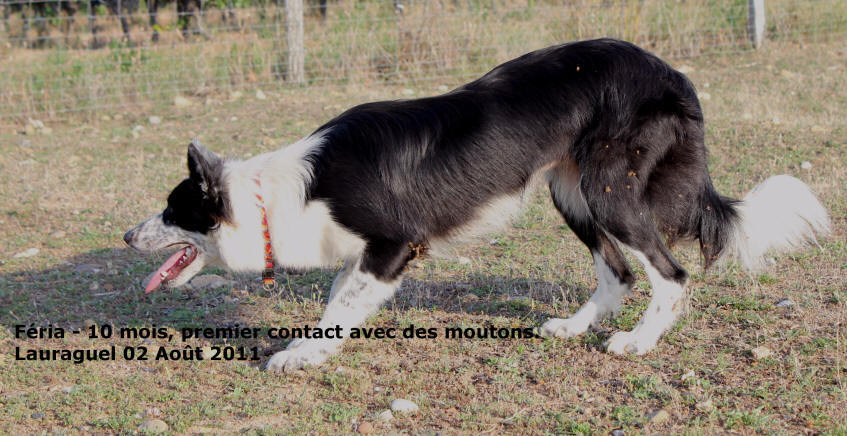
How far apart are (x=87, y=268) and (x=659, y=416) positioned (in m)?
3.70

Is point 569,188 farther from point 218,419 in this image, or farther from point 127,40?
point 127,40

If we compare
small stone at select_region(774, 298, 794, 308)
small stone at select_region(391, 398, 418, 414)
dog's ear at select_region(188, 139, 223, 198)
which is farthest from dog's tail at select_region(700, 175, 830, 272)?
dog's ear at select_region(188, 139, 223, 198)

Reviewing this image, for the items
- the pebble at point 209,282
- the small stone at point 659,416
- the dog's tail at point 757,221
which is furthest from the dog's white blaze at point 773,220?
the pebble at point 209,282

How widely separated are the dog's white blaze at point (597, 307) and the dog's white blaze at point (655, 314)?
0.88 ft

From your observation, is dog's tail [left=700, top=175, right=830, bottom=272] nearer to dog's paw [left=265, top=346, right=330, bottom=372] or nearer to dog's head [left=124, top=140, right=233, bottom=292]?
dog's paw [left=265, top=346, right=330, bottom=372]

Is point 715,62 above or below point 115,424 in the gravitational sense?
above

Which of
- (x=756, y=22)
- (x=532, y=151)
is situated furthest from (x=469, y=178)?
(x=756, y=22)

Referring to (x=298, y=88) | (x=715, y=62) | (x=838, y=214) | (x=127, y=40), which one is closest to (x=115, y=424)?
(x=838, y=214)

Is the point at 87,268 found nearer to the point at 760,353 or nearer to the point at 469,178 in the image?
the point at 469,178

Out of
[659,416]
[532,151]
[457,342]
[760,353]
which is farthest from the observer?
[457,342]

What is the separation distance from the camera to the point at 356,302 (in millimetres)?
3832

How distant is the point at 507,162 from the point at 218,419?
1671 mm

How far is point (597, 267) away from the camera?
424cm

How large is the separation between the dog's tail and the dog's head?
7.44 ft
